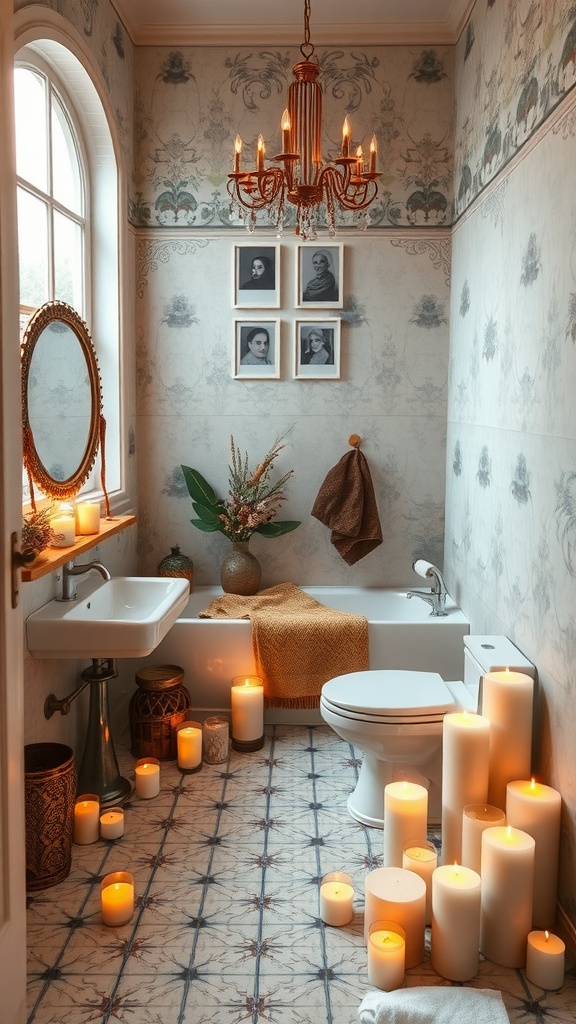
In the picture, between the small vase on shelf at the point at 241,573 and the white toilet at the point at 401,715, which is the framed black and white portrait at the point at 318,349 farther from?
the white toilet at the point at 401,715

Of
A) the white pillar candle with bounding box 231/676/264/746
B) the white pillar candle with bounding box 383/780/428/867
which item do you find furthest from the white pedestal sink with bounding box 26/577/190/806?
the white pillar candle with bounding box 383/780/428/867

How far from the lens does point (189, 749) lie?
3080 millimetres

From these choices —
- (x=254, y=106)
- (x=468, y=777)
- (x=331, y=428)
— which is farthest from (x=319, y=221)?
(x=468, y=777)

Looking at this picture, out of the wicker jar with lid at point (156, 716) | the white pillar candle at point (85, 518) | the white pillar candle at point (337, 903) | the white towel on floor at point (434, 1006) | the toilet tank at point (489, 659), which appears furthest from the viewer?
the wicker jar with lid at point (156, 716)

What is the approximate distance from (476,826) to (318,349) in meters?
2.37

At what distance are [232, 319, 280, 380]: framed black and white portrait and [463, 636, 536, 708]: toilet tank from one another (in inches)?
68.7

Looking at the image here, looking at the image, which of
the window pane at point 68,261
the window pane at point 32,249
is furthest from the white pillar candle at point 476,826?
the window pane at point 68,261

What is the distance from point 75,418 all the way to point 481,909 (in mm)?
1981

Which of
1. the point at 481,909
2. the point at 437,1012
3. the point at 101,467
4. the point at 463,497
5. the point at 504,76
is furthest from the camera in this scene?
the point at 463,497

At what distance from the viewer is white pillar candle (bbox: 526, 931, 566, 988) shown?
1962 mm

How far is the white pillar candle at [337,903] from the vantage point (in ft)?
7.15

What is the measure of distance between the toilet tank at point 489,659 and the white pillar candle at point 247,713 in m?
0.91

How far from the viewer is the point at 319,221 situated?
153 inches

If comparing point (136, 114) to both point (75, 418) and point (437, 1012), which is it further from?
point (437, 1012)
